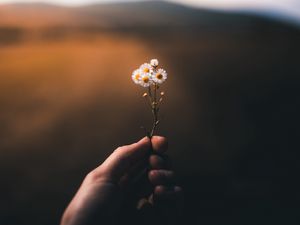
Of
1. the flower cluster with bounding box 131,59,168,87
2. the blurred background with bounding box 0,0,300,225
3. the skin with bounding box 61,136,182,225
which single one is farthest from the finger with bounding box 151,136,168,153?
the blurred background with bounding box 0,0,300,225

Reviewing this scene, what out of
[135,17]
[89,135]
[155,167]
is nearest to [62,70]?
[89,135]

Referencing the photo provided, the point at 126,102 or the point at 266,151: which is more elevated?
the point at 126,102

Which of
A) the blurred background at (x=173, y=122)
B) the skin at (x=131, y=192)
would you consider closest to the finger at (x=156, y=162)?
the skin at (x=131, y=192)

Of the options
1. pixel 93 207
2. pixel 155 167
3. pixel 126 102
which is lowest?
pixel 93 207

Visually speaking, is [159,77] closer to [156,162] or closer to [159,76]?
[159,76]

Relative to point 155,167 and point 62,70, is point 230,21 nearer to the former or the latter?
point 62,70

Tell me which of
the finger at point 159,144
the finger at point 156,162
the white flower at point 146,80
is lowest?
the finger at point 156,162

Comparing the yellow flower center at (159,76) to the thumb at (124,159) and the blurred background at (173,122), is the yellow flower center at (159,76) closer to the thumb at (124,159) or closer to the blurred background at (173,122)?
the thumb at (124,159)

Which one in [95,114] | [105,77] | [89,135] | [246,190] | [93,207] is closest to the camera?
[93,207]
